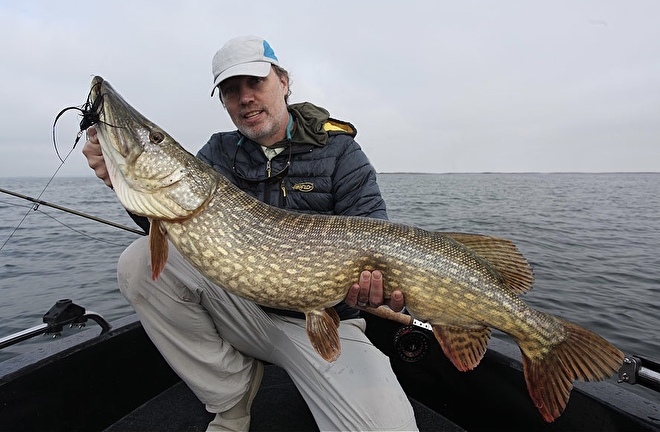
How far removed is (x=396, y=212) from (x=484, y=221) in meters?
3.49

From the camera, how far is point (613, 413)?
6.13 ft

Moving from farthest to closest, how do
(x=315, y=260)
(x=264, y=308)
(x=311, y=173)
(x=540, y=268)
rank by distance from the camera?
(x=540, y=268) → (x=311, y=173) → (x=264, y=308) → (x=315, y=260)

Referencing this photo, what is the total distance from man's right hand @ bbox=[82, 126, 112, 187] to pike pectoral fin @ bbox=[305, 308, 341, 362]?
4.25ft

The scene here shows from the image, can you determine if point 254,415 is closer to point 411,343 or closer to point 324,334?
point 324,334

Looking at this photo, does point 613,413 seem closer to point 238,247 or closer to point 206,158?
point 238,247

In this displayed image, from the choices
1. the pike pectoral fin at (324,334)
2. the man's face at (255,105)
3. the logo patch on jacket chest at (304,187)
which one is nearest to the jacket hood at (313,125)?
the man's face at (255,105)

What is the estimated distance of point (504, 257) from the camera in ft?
7.02

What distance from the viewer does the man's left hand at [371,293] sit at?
200cm

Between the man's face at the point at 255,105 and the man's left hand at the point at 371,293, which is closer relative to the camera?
the man's left hand at the point at 371,293

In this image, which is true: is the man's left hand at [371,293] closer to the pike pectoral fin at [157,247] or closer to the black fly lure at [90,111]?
the pike pectoral fin at [157,247]

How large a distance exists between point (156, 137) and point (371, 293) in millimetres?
1348

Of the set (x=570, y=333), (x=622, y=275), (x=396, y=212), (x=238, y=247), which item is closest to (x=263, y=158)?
(x=238, y=247)

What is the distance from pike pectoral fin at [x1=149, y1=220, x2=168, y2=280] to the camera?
6.24 ft

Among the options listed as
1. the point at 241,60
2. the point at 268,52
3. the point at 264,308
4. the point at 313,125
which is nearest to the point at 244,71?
the point at 241,60
